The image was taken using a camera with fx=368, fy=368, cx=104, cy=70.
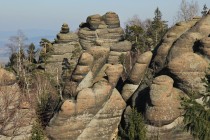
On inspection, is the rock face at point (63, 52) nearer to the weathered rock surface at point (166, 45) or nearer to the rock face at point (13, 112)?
the weathered rock surface at point (166, 45)

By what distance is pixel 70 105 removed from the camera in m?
26.4

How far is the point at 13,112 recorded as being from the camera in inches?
1093

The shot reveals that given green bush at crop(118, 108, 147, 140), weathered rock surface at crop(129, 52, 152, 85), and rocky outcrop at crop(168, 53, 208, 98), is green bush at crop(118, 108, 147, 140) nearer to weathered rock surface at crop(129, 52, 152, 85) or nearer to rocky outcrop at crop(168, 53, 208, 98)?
weathered rock surface at crop(129, 52, 152, 85)

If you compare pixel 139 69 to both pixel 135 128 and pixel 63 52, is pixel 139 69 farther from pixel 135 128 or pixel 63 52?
pixel 63 52

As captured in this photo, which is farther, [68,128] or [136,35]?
[136,35]

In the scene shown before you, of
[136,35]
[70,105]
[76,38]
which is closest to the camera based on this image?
[70,105]

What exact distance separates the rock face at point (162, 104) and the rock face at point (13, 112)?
9.32 metres

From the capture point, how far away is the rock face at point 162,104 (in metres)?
26.3

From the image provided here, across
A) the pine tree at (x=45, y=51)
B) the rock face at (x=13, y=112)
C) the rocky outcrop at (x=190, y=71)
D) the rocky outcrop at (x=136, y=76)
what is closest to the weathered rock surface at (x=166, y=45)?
the rocky outcrop at (x=136, y=76)

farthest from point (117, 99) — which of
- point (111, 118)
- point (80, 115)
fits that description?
point (80, 115)

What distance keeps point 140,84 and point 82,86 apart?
476 centimetres

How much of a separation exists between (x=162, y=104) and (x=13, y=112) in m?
11.1

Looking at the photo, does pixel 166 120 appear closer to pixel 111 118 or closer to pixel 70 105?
pixel 111 118

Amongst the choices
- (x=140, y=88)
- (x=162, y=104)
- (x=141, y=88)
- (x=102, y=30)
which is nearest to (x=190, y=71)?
(x=162, y=104)
